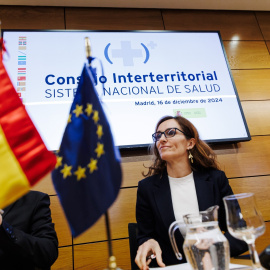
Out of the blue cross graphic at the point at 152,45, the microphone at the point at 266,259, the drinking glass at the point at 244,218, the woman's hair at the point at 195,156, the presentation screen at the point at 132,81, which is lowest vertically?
the microphone at the point at 266,259

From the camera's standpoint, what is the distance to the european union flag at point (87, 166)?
2.81ft

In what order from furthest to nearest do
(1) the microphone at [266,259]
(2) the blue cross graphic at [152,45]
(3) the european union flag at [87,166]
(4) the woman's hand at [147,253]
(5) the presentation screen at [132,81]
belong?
(2) the blue cross graphic at [152,45] < (5) the presentation screen at [132,81] < (4) the woman's hand at [147,253] < (3) the european union flag at [87,166] < (1) the microphone at [266,259]

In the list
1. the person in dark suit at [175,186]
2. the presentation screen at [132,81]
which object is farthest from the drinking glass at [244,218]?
the presentation screen at [132,81]

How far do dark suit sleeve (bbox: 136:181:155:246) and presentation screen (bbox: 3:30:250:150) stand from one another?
2.43 feet

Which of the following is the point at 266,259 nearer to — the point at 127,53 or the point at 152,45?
the point at 127,53

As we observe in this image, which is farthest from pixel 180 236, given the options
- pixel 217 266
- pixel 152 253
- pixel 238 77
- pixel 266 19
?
pixel 266 19

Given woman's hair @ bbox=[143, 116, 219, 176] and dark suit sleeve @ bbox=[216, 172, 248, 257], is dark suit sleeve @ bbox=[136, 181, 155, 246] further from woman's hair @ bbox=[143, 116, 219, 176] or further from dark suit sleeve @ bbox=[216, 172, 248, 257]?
dark suit sleeve @ bbox=[216, 172, 248, 257]

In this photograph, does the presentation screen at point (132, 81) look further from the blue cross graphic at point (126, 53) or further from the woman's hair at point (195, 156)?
the woman's hair at point (195, 156)

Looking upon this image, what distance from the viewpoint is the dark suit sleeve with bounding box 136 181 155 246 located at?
5.26ft

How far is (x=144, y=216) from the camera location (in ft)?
5.56

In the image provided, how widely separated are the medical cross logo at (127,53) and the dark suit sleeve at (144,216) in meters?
1.48

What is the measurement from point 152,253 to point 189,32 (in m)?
2.60

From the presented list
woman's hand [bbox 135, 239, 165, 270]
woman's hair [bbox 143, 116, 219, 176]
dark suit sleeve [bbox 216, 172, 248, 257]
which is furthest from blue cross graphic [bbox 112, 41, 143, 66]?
woman's hand [bbox 135, 239, 165, 270]

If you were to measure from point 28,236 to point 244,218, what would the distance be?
3.13 feet
